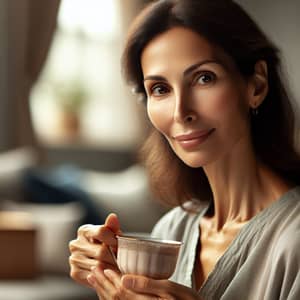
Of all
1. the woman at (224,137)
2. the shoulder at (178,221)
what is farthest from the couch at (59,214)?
the woman at (224,137)

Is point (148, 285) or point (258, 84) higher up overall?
point (258, 84)

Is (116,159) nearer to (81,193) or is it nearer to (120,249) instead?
(81,193)

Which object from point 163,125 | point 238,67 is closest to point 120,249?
point 163,125

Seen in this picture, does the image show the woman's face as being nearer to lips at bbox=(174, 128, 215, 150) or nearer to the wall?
lips at bbox=(174, 128, 215, 150)

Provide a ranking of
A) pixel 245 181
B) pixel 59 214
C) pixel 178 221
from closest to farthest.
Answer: pixel 245 181 → pixel 178 221 → pixel 59 214

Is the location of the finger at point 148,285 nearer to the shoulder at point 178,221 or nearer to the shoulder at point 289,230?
the shoulder at point 289,230

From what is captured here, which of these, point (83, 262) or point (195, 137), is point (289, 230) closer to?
point (195, 137)

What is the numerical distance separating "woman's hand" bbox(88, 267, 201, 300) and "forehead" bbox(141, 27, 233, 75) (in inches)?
13.5

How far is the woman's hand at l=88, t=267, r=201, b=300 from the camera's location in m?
1.09

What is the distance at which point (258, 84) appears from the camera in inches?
51.0

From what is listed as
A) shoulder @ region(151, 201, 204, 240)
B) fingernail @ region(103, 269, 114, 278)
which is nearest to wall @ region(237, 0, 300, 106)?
shoulder @ region(151, 201, 204, 240)

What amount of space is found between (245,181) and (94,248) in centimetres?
27

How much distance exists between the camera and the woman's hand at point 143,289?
1.09 metres

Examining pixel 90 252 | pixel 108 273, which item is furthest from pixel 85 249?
pixel 108 273
